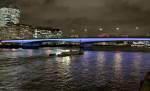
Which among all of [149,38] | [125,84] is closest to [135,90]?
[125,84]

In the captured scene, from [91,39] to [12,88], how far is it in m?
116

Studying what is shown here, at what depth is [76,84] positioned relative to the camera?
2925 cm

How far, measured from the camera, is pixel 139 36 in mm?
128250

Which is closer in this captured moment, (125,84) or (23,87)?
(23,87)

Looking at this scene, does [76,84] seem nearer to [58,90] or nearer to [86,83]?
[86,83]

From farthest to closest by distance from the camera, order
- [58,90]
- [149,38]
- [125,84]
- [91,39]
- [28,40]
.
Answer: [28,40] → [91,39] → [149,38] → [125,84] → [58,90]

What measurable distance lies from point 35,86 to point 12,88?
214 cm

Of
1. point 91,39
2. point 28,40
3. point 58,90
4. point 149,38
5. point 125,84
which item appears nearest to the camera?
point 58,90

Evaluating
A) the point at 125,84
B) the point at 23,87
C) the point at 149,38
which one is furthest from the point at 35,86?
the point at 149,38

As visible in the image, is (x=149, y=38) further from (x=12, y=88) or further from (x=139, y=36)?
(x=12, y=88)

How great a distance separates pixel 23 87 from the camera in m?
27.0

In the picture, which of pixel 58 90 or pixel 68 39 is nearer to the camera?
pixel 58 90

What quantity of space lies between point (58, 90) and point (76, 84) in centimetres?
369

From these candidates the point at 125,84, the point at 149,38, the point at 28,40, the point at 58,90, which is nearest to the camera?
the point at 58,90
